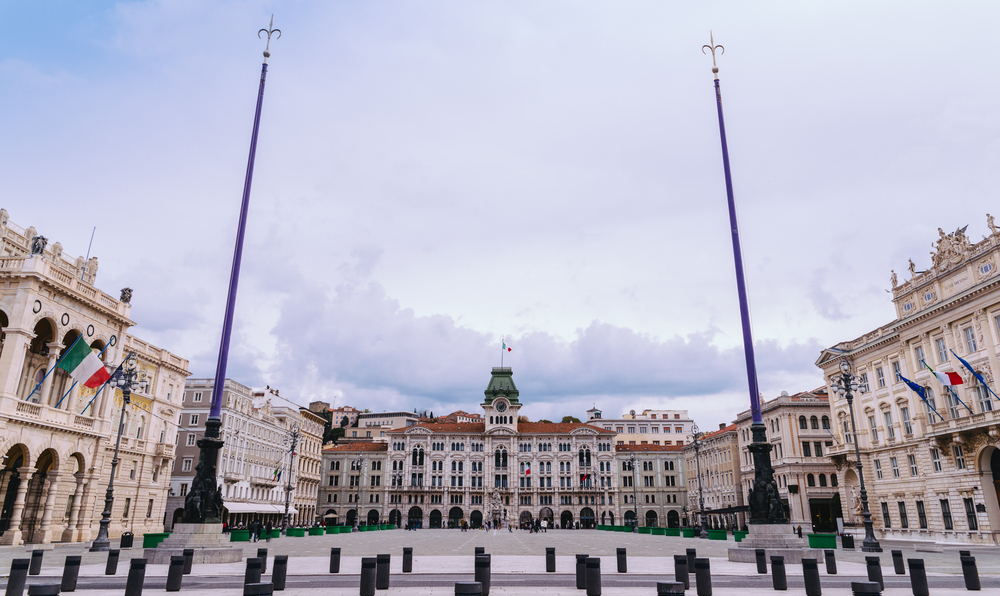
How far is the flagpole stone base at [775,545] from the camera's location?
66.6ft

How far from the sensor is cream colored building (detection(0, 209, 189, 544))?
105ft

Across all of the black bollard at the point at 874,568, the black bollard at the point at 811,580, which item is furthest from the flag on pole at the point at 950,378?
the black bollard at the point at 811,580

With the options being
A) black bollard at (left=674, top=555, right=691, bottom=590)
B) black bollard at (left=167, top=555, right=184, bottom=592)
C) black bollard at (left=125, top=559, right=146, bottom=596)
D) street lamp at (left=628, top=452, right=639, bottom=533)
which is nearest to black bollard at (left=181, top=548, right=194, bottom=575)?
black bollard at (left=167, top=555, right=184, bottom=592)

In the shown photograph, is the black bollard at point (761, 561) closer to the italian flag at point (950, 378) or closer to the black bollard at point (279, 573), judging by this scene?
the black bollard at point (279, 573)

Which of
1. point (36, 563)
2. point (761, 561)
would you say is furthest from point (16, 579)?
point (761, 561)

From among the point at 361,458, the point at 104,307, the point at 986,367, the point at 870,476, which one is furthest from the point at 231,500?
the point at 986,367

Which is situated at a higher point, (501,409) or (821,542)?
(501,409)

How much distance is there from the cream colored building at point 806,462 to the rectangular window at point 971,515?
24.6 m

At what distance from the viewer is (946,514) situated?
4206 centimetres

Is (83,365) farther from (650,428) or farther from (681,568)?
(650,428)

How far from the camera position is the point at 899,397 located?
4784 centimetres

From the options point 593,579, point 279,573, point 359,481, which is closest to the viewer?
point 593,579

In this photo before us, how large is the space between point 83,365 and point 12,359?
4997 mm

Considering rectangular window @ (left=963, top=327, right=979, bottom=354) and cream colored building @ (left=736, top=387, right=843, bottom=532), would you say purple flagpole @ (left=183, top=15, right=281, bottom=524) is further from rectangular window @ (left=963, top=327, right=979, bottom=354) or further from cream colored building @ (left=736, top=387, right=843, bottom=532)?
cream colored building @ (left=736, top=387, right=843, bottom=532)
